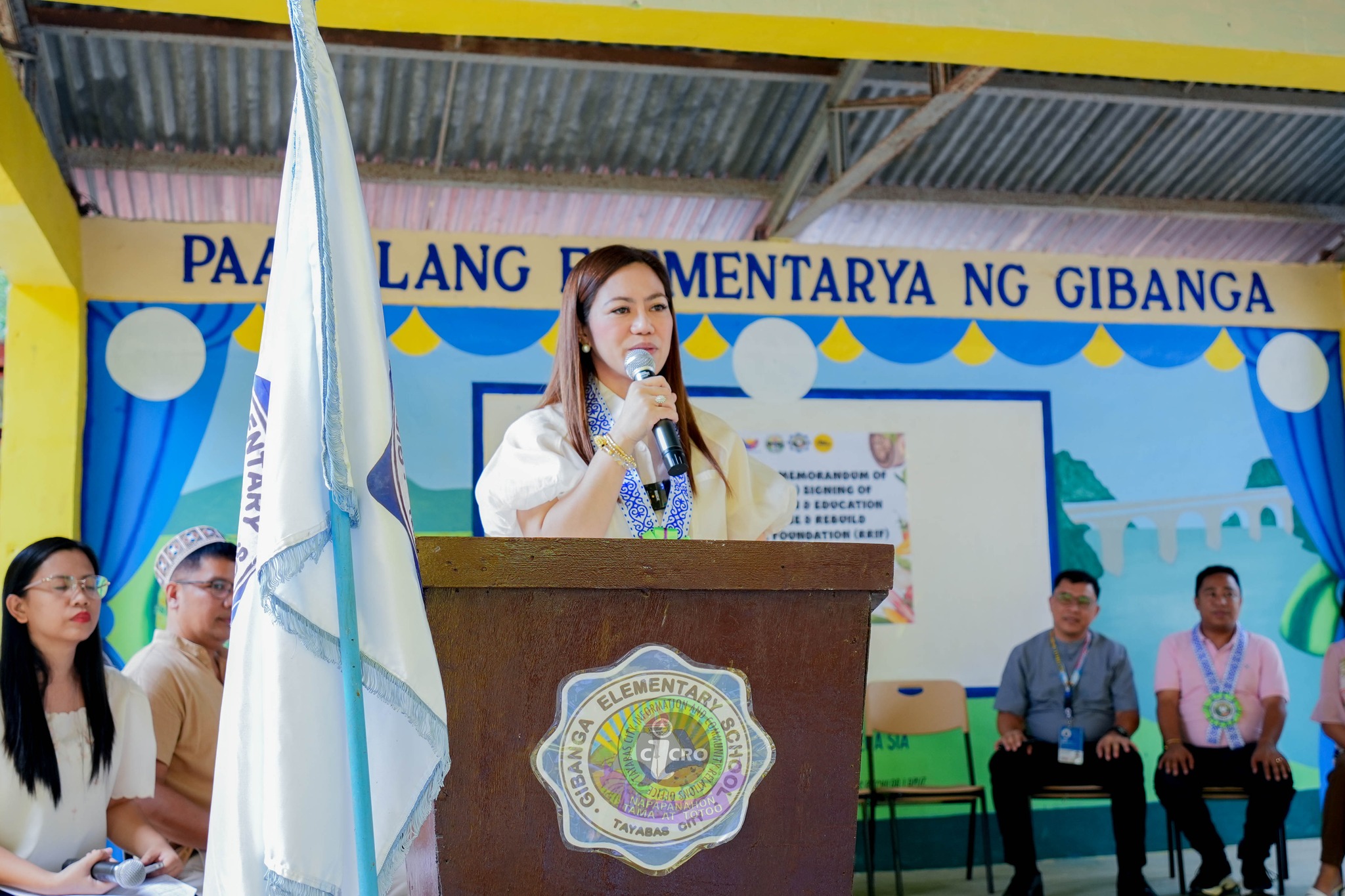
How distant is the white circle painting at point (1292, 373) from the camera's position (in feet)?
20.4

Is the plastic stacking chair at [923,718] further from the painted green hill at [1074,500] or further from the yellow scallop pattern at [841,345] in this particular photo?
the yellow scallop pattern at [841,345]

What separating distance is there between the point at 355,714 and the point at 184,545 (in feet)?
9.21

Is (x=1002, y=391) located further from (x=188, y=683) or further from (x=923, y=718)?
(x=188, y=683)

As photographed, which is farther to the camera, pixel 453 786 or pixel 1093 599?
pixel 1093 599

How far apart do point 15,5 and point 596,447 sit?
3.85m

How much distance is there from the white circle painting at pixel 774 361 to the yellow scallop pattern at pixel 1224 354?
202 centimetres

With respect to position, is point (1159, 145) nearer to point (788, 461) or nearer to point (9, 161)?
point (788, 461)

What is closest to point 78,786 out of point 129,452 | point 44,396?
point 129,452

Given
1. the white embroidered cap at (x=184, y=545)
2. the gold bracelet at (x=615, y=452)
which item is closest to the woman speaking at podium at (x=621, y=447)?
the gold bracelet at (x=615, y=452)

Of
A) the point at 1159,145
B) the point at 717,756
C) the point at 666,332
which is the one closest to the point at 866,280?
the point at 1159,145

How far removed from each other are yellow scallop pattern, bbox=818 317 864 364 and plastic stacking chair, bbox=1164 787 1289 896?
94.1 inches

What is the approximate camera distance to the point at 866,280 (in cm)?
595

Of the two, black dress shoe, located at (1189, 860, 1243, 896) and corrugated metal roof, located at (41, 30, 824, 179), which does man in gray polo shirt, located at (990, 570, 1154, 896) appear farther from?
corrugated metal roof, located at (41, 30, 824, 179)

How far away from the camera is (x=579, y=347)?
1.96 m
